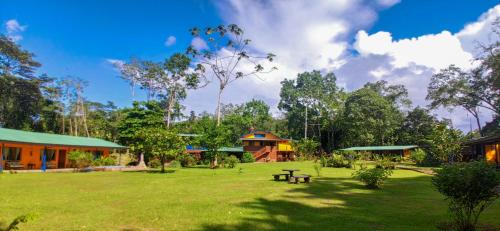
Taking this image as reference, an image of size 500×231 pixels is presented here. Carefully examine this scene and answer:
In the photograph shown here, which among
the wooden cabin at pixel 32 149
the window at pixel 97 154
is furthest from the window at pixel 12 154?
the window at pixel 97 154

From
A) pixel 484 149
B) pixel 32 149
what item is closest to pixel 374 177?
pixel 484 149

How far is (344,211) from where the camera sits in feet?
31.4

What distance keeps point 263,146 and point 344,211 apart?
130 ft

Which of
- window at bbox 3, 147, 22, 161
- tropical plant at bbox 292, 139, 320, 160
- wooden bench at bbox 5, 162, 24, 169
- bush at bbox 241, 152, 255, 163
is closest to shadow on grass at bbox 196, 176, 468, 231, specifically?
wooden bench at bbox 5, 162, 24, 169

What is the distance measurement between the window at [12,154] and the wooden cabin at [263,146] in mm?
28638

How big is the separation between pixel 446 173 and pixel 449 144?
2397cm

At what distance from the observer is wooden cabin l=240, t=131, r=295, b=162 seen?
4844 centimetres

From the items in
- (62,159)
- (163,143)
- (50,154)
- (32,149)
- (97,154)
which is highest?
(163,143)

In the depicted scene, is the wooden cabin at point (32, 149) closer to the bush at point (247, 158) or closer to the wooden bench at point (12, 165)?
the wooden bench at point (12, 165)

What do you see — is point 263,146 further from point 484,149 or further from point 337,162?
point 484,149

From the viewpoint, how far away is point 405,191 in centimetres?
1410

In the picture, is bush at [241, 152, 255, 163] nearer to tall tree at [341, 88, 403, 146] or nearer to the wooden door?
tall tree at [341, 88, 403, 146]

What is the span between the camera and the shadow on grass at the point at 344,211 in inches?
307

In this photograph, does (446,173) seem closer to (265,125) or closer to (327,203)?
(327,203)
